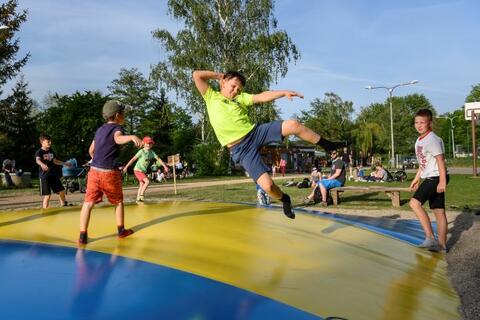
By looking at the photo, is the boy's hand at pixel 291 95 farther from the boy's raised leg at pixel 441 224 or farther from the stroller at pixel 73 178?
the stroller at pixel 73 178

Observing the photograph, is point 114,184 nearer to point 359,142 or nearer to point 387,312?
point 387,312

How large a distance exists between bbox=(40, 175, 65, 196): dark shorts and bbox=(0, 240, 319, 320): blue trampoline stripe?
4.75 metres

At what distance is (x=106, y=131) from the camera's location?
12.9 ft

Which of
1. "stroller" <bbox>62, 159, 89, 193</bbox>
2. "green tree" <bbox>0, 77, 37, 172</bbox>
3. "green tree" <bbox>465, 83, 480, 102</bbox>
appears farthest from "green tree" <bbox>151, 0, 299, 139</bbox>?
"green tree" <bbox>465, 83, 480, 102</bbox>

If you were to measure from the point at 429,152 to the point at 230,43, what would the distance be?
77.3ft

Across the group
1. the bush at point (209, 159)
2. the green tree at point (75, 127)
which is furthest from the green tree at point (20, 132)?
the bush at point (209, 159)

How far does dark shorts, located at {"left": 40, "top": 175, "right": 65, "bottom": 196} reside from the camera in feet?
24.0

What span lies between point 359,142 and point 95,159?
59128mm

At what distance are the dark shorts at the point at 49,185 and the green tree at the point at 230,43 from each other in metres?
19.7

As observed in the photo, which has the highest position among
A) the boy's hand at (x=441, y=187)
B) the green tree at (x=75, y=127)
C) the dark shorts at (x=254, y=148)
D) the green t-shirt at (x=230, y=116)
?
the green tree at (x=75, y=127)

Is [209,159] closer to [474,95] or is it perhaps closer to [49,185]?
[49,185]

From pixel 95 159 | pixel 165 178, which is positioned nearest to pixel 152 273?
pixel 95 159

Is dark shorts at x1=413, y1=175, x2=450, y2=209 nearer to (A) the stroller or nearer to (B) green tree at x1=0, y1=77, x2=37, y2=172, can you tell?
(A) the stroller

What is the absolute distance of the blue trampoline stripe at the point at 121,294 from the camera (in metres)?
2.20
